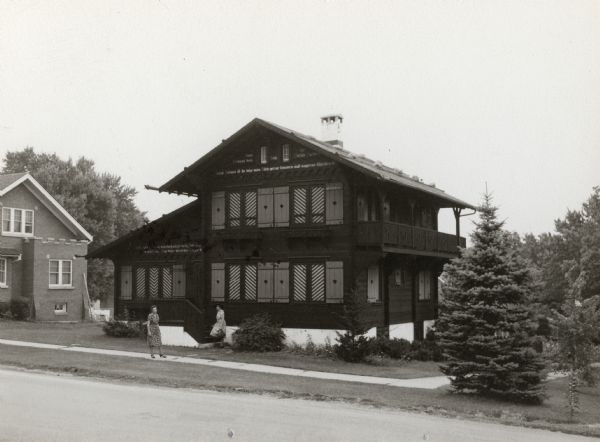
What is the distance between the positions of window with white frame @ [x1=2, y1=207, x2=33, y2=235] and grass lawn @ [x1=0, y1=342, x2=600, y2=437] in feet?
59.3

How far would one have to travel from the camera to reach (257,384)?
59.9ft

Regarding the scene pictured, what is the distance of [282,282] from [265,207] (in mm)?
3268

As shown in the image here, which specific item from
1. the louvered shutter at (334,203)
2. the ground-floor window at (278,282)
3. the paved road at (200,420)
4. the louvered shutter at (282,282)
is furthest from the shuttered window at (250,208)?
the paved road at (200,420)

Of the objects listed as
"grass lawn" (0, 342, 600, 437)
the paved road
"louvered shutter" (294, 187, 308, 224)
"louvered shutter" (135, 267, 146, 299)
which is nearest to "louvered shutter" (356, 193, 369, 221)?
"louvered shutter" (294, 187, 308, 224)

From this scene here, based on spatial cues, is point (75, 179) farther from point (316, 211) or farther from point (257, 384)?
point (257, 384)

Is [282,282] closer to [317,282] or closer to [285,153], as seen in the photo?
[317,282]

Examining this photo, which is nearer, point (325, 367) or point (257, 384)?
point (257, 384)

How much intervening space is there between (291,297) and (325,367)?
17.7 feet

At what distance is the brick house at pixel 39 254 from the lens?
129 ft

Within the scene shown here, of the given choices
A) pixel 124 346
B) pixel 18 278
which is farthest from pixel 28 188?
pixel 124 346

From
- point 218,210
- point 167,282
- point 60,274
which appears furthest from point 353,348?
point 60,274

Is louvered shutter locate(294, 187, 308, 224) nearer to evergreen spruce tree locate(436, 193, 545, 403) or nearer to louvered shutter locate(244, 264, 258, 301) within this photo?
louvered shutter locate(244, 264, 258, 301)

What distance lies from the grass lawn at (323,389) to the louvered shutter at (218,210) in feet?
28.4

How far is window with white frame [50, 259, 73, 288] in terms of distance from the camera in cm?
4156
